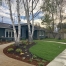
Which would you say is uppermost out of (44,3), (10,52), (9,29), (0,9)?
(44,3)

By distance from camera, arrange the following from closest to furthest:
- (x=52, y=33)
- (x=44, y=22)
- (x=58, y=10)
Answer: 1. (x=58, y=10)
2. (x=44, y=22)
3. (x=52, y=33)

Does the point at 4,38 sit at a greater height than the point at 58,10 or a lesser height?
lesser

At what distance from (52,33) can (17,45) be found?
31506mm

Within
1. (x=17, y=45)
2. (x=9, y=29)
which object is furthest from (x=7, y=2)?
(x=9, y=29)

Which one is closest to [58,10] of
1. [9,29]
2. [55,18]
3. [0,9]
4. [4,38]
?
[55,18]

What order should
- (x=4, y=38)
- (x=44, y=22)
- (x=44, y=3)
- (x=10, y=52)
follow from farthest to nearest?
1. (x=44, y=22)
2. (x=4, y=38)
3. (x=44, y=3)
4. (x=10, y=52)

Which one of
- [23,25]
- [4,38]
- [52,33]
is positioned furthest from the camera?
[52,33]

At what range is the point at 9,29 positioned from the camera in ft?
104

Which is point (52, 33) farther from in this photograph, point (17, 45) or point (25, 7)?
point (17, 45)

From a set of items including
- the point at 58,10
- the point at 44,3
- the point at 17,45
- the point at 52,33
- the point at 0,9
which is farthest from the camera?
the point at 52,33

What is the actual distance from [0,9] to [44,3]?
718 cm

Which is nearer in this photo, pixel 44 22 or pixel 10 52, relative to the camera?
pixel 10 52

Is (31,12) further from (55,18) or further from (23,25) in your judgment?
(55,18)

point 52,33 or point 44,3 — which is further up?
point 44,3
